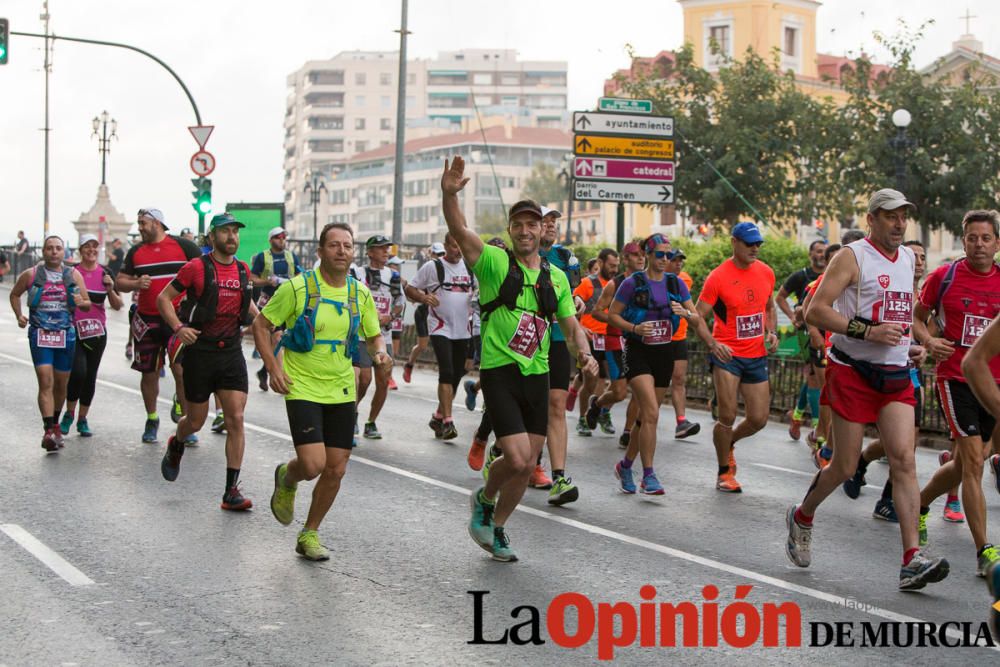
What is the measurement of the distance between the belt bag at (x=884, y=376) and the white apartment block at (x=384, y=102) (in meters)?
145

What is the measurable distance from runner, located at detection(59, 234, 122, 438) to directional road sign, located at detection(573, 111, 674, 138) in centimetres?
1018

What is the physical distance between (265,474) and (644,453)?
2.99 metres

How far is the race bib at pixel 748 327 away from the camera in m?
10.6

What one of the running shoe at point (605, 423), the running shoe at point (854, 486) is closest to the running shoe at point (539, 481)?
the running shoe at point (854, 486)

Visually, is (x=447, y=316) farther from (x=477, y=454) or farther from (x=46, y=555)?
(x=46, y=555)

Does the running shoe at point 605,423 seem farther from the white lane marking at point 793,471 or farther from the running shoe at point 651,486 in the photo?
the running shoe at point 651,486

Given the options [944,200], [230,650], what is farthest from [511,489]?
[944,200]

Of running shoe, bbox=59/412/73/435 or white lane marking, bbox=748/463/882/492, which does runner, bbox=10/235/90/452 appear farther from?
white lane marking, bbox=748/463/882/492

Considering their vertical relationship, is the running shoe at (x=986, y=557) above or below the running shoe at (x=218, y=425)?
above

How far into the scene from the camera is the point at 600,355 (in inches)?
607

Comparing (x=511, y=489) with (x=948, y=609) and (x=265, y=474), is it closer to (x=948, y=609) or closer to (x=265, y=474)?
(x=948, y=609)

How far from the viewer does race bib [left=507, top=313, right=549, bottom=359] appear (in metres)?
7.89

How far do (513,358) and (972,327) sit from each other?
8.69 feet

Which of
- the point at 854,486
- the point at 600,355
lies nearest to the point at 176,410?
the point at 600,355
